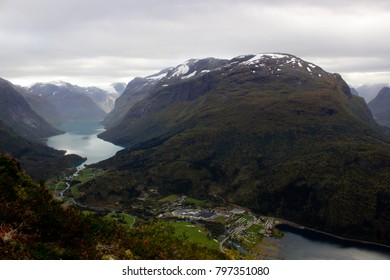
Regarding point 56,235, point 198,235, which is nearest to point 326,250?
point 198,235

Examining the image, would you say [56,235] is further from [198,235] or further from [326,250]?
[326,250]

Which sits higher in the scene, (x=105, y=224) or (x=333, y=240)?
(x=105, y=224)

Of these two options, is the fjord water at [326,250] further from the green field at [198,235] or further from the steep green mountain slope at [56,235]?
the steep green mountain slope at [56,235]

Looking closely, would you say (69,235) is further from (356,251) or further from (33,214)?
(356,251)

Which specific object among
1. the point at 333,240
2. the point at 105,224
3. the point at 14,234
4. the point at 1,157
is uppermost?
the point at 1,157
